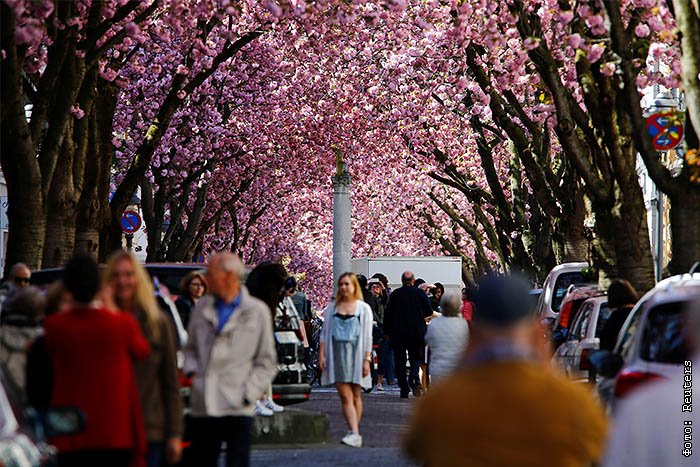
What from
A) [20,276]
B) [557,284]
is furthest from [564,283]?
[20,276]

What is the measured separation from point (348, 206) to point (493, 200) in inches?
300

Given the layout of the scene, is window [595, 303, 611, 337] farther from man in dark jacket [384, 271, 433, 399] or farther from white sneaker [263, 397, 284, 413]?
man in dark jacket [384, 271, 433, 399]

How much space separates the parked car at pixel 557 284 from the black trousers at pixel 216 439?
15172 mm

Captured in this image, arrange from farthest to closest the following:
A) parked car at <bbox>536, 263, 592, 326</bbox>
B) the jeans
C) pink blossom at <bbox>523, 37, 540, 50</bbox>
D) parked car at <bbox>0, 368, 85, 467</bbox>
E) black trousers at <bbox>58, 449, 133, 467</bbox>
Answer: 1. parked car at <bbox>536, 263, 592, 326</bbox>
2. pink blossom at <bbox>523, 37, 540, 50</bbox>
3. the jeans
4. black trousers at <bbox>58, 449, 133, 467</bbox>
5. parked car at <bbox>0, 368, 85, 467</bbox>

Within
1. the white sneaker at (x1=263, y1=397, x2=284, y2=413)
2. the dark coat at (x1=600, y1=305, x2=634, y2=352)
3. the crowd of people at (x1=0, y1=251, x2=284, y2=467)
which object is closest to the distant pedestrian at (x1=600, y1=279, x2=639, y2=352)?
the dark coat at (x1=600, y1=305, x2=634, y2=352)

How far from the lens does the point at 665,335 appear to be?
897 cm

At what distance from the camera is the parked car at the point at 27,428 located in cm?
607

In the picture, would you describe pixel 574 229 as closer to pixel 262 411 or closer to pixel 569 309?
pixel 569 309

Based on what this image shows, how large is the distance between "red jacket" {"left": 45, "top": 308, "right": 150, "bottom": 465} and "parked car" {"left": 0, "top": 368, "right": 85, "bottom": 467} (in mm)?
567

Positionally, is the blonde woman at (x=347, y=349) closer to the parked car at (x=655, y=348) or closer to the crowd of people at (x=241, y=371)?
the crowd of people at (x=241, y=371)

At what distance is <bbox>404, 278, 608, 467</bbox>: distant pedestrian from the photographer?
4559 mm

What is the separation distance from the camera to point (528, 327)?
4754 mm

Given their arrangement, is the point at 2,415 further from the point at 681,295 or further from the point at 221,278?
the point at 681,295

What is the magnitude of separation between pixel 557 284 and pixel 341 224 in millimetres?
10076
